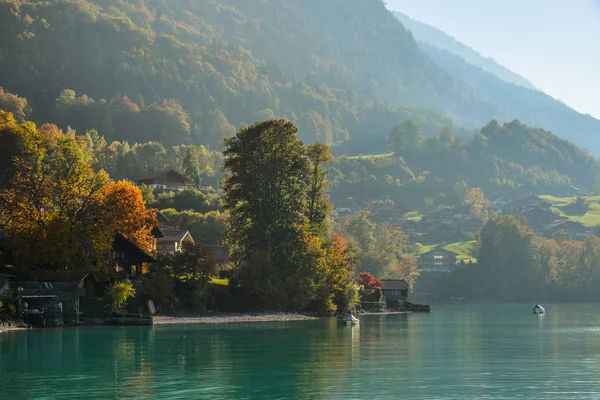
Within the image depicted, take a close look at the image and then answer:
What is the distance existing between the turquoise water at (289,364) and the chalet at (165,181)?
97.8m

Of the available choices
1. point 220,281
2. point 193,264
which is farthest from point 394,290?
point 193,264

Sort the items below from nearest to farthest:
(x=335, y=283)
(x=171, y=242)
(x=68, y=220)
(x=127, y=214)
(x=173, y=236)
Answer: (x=68, y=220), (x=127, y=214), (x=335, y=283), (x=171, y=242), (x=173, y=236)

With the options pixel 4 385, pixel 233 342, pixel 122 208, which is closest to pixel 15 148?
pixel 122 208

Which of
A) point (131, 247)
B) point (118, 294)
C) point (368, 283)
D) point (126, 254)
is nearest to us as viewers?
point (118, 294)

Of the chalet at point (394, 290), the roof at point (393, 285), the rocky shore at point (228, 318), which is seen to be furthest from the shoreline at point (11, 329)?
the roof at point (393, 285)

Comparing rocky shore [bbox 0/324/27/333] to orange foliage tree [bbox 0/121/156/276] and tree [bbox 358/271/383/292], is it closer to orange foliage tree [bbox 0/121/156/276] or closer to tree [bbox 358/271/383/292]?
orange foliage tree [bbox 0/121/156/276]

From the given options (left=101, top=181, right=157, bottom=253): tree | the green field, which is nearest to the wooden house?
(left=101, top=181, right=157, bottom=253): tree

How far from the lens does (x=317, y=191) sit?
4673 inches

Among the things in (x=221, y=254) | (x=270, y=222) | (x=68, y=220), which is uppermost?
(x=270, y=222)

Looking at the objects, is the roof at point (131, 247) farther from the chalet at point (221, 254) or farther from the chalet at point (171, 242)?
the chalet at point (221, 254)

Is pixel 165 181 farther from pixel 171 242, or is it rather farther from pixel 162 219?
pixel 171 242

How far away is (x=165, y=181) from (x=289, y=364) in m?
133

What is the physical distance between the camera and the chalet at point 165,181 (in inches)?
7235

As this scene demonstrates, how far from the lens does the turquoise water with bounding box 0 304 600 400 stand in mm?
46094
